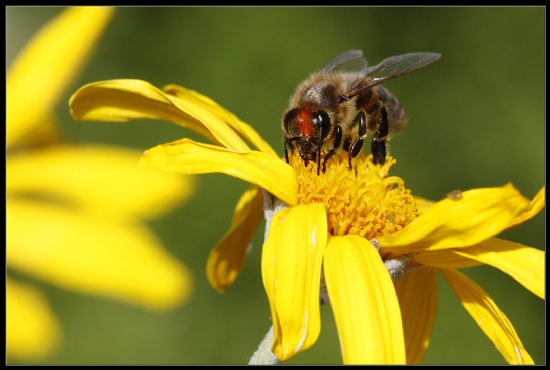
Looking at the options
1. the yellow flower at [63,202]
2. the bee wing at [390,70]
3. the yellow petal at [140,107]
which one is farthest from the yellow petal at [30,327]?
the bee wing at [390,70]

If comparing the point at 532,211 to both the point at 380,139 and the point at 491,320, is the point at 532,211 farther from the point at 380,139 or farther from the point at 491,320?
the point at 380,139

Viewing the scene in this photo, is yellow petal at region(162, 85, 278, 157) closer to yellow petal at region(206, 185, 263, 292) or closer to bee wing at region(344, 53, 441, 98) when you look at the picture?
yellow petal at region(206, 185, 263, 292)

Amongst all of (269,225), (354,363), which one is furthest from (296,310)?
(269,225)

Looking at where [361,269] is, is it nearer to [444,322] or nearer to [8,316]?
[8,316]

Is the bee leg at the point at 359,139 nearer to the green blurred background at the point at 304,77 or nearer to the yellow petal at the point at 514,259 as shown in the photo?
the yellow petal at the point at 514,259

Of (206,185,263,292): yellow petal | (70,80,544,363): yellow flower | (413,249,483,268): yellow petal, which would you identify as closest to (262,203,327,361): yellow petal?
(70,80,544,363): yellow flower

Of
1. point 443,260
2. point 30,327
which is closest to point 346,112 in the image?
point 443,260
